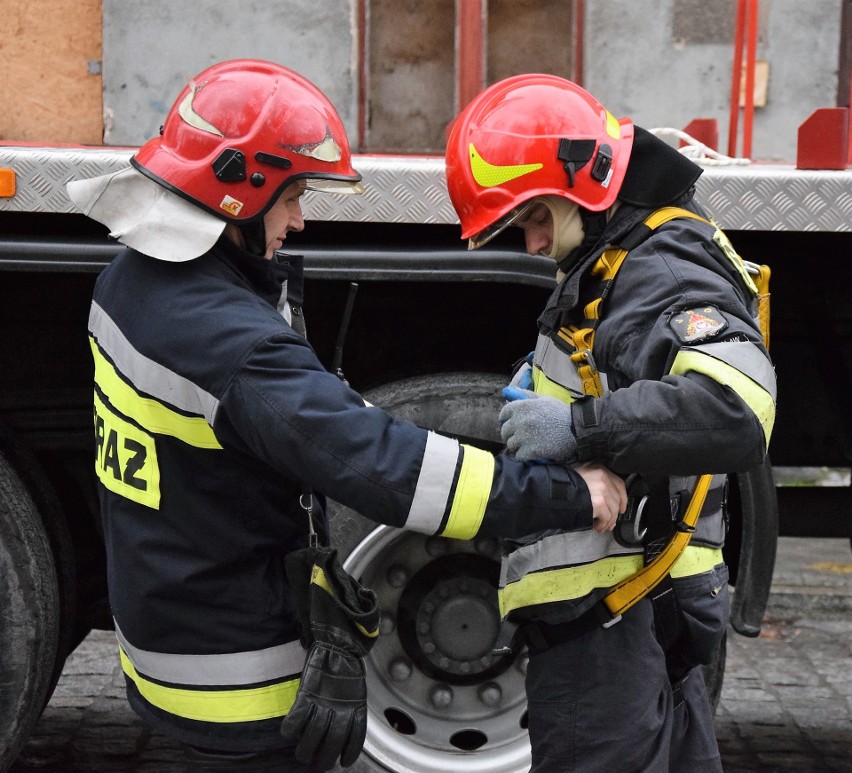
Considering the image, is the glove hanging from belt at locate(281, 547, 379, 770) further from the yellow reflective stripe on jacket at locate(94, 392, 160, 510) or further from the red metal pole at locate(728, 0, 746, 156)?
the red metal pole at locate(728, 0, 746, 156)

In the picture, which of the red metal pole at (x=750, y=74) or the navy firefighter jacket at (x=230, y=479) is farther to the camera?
the red metal pole at (x=750, y=74)

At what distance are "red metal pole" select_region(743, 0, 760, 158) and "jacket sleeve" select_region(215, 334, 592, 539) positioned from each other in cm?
167

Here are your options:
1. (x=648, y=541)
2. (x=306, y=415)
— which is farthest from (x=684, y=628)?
(x=306, y=415)

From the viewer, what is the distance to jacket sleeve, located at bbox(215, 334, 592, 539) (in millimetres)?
1848

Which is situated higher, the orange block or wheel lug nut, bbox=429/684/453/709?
the orange block

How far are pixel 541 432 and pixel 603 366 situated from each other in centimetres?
27

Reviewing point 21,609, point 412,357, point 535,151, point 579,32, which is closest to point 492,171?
point 535,151

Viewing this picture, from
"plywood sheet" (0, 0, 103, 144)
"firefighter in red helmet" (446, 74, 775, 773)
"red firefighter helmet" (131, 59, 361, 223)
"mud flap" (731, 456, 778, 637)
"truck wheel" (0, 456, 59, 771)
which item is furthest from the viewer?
"plywood sheet" (0, 0, 103, 144)

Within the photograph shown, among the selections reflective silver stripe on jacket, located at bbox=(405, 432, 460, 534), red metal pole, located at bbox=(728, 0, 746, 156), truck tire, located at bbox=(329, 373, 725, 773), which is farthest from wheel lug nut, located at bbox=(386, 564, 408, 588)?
red metal pole, located at bbox=(728, 0, 746, 156)

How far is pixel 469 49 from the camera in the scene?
342 centimetres

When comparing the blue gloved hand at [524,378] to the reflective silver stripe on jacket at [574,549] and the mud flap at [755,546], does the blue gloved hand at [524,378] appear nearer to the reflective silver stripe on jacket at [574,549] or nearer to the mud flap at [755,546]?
the reflective silver stripe on jacket at [574,549]

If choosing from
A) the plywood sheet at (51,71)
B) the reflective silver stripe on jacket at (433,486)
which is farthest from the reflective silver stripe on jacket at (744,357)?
the plywood sheet at (51,71)

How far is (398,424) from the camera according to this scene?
193 centimetres

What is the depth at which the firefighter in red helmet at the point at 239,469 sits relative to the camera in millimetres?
1880
